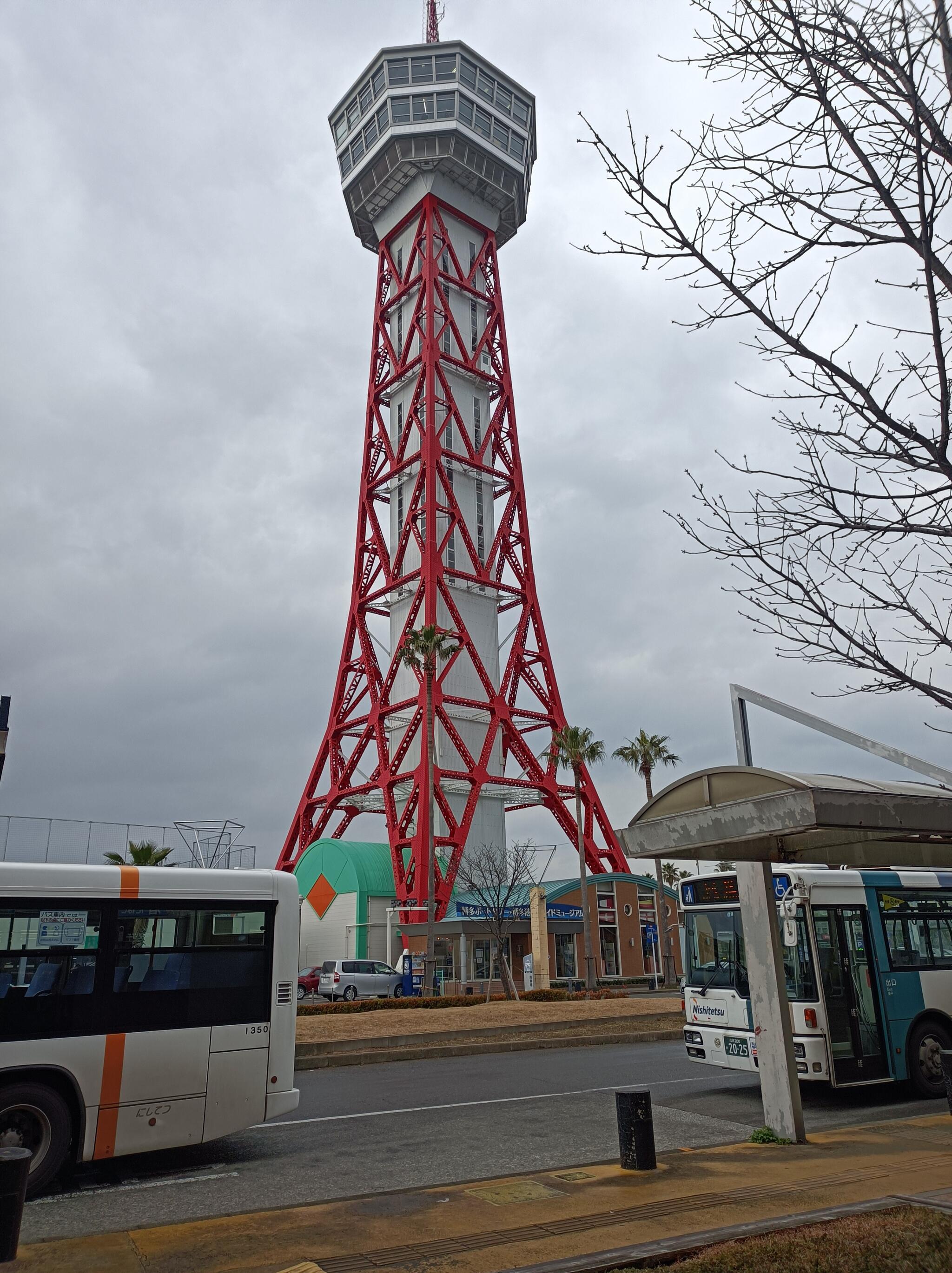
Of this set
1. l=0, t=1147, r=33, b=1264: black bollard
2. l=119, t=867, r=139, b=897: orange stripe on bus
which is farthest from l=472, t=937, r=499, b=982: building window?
l=0, t=1147, r=33, b=1264: black bollard

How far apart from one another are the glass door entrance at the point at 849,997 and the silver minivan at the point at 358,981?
2219 cm

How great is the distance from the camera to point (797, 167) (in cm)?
512

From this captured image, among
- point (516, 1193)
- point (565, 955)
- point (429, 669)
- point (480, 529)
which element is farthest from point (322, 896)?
point (516, 1193)

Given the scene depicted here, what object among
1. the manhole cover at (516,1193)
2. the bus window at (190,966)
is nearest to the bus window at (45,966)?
A: the bus window at (190,966)

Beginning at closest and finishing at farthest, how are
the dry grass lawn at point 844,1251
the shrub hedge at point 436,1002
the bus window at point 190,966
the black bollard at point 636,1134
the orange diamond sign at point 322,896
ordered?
the dry grass lawn at point 844,1251, the black bollard at point 636,1134, the bus window at point 190,966, the shrub hedge at point 436,1002, the orange diamond sign at point 322,896

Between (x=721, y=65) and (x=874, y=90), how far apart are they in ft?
2.61

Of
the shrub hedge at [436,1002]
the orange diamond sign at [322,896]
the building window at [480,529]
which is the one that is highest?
the building window at [480,529]

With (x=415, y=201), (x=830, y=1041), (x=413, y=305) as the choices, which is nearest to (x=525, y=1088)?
(x=830, y=1041)

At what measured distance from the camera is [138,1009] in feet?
26.6

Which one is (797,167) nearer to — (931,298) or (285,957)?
(931,298)

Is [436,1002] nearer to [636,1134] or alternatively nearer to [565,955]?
[565,955]

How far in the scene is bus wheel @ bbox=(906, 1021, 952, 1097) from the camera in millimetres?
10977

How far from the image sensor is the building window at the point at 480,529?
51.8 meters

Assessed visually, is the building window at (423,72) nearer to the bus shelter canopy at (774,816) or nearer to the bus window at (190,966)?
the bus shelter canopy at (774,816)
